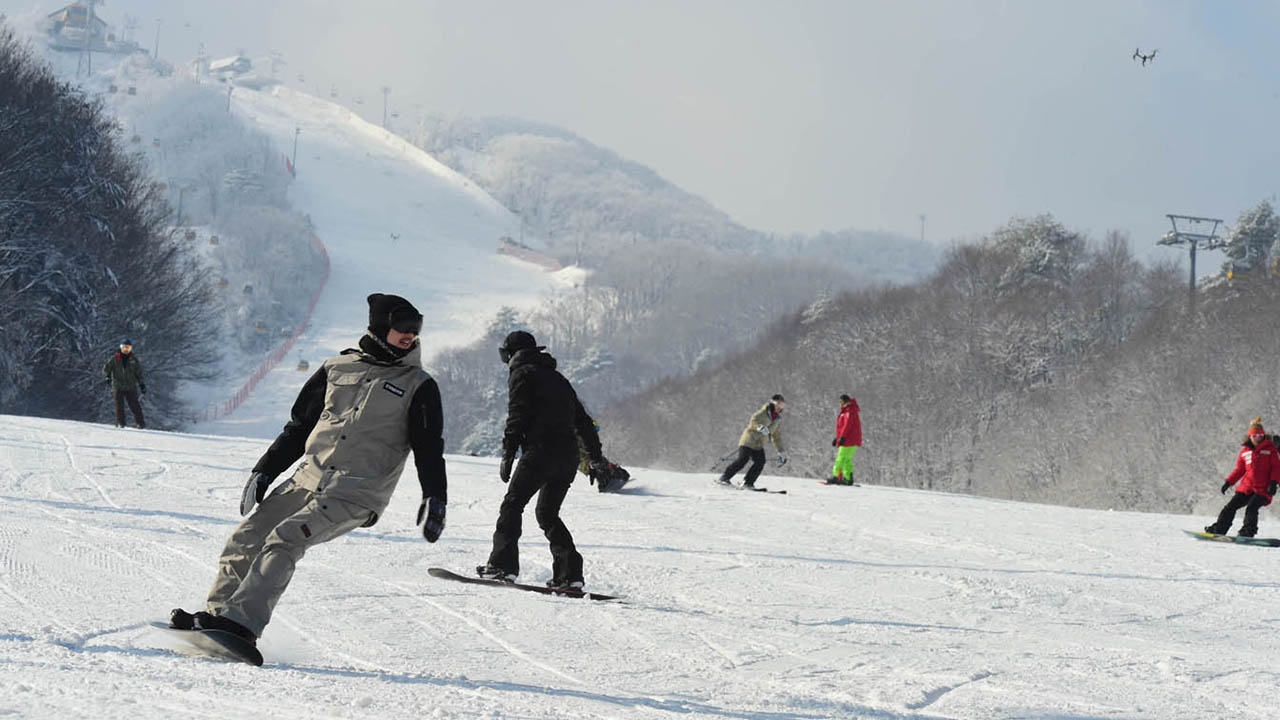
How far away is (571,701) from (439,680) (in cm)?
64

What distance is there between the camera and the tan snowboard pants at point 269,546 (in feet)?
17.9

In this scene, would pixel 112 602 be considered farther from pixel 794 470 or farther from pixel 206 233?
pixel 206 233

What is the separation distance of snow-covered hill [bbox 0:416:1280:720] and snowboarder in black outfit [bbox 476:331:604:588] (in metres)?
0.52

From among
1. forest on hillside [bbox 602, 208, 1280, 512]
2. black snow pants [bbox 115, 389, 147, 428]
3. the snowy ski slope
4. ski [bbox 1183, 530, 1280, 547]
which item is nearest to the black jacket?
ski [bbox 1183, 530, 1280, 547]

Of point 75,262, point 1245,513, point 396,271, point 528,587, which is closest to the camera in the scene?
point 528,587

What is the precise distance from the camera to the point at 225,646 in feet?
17.6

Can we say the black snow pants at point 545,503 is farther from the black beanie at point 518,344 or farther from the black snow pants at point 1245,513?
the black snow pants at point 1245,513

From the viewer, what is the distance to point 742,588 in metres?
9.57

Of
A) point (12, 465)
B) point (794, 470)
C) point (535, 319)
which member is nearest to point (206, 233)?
point (535, 319)

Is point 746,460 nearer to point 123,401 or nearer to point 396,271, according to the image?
point 123,401

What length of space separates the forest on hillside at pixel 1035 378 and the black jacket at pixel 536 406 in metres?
39.6

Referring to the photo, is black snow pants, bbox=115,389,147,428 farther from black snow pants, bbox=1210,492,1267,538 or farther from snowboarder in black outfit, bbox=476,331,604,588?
black snow pants, bbox=1210,492,1267,538

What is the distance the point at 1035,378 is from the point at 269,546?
66136mm

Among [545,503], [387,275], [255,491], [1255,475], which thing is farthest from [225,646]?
[387,275]
